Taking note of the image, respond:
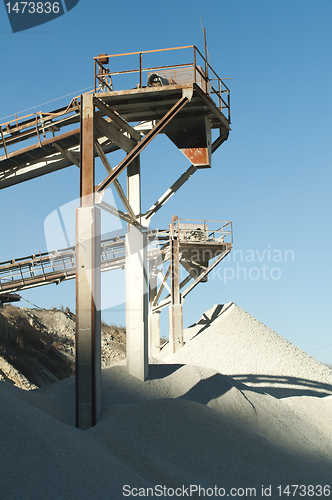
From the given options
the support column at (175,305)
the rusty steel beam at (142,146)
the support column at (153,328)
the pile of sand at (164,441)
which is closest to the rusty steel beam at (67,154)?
the rusty steel beam at (142,146)

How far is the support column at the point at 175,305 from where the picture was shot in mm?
19297

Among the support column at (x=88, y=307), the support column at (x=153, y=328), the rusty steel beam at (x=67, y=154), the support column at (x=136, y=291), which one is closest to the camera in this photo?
the support column at (x=88, y=307)

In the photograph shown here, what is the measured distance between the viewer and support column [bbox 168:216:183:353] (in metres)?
19.3

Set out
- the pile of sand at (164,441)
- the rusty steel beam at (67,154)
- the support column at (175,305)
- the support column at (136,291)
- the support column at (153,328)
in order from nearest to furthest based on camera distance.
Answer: the pile of sand at (164,441) → the support column at (136,291) → the rusty steel beam at (67,154) → the support column at (175,305) → the support column at (153,328)

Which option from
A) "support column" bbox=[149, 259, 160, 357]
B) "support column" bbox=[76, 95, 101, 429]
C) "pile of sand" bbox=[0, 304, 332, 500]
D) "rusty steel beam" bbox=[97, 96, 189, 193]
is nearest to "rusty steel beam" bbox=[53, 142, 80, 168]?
"rusty steel beam" bbox=[97, 96, 189, 193]

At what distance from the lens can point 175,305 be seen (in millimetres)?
19797

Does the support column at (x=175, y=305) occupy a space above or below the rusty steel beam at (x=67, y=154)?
below

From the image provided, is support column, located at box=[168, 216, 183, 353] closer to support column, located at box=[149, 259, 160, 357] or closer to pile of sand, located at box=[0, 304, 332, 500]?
support column, located at box=[149, 259, 160, 357]

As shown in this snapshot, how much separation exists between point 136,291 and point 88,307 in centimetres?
242

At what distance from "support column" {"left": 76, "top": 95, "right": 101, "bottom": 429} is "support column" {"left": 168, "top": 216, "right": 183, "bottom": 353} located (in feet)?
37.1

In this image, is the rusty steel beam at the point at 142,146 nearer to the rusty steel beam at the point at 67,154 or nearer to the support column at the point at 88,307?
the support column at the point at 88,307

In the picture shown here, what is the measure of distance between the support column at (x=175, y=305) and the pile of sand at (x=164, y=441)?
8.39 metres

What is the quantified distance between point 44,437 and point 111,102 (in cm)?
659

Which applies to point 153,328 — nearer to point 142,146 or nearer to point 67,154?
point 67,154
